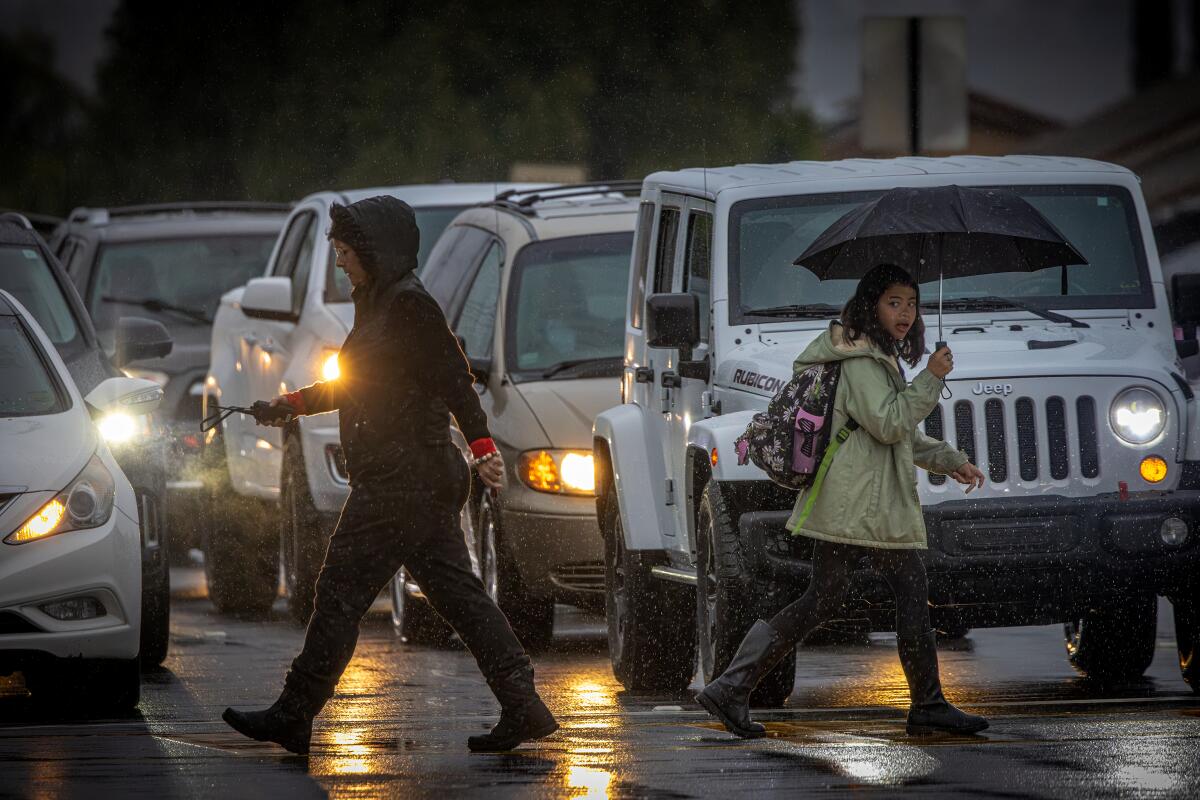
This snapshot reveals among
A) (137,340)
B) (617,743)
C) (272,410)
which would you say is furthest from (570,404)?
(272,410)

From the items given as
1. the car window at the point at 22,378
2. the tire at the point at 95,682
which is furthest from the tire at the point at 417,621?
the tire at the point at 95,682

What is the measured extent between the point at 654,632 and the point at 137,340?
305cm

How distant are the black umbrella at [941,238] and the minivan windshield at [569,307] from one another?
2869 mm

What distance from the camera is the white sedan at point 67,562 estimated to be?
1005 cm

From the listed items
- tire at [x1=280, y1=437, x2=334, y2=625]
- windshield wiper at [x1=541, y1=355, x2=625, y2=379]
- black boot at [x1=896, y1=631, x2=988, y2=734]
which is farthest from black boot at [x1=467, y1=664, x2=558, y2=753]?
tire at [x1=280, y1=437, x2=334, y2=625]

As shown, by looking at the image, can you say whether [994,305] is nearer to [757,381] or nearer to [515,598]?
[757,381]

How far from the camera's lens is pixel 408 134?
49562mm

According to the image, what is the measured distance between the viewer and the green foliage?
48.6m

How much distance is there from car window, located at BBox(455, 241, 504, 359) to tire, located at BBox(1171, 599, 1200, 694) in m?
4.15

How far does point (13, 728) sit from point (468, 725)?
1653mm

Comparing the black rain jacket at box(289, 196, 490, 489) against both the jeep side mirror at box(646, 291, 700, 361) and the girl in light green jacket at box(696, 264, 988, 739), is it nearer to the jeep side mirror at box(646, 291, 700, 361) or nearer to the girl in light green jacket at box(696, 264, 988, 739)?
the girl in light green jacket at box(696, 264, 988, 739)

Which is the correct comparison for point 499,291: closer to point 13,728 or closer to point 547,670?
point 547,670

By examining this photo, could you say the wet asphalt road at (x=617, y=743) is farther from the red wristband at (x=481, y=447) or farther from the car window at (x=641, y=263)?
the car window at (x=641, y=263)

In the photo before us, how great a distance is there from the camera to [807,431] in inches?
349
